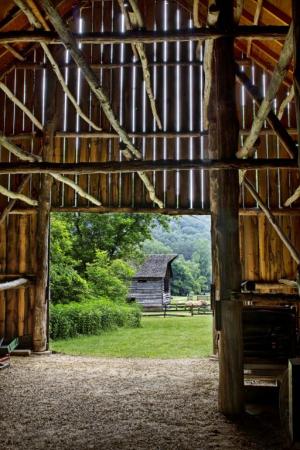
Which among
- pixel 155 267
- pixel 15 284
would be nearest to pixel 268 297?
pixel 15 284

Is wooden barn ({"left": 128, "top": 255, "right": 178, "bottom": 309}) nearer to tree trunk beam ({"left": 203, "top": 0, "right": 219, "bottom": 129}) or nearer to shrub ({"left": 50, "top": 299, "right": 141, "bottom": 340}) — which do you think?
shrub ({"left": 50, "top": 299, "right": 141, "bottom": 340})

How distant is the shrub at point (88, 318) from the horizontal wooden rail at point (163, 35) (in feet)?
38.2

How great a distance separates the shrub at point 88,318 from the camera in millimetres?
16484

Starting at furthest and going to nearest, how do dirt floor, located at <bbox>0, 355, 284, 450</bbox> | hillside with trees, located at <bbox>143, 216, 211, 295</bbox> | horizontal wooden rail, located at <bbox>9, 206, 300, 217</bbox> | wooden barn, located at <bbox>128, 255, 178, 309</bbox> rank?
hillside with trees, located at <bbox>143, 216, 211, 295</bbox> < wooden barn, located at <bbox>128, 255, 178, 309</bbox> < horizontal wooden rail, located at <bbox>9, 206, 300, 217</bbox> < dirt floor, located at <bbox>0, 355, 284, 450</bbox>

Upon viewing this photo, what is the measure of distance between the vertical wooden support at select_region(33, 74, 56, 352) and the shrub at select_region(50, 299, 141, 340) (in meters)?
5.39

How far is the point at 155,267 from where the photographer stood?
116 ft

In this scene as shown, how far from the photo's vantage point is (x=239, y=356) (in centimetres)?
564

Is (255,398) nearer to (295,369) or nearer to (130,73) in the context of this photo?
(295,369)

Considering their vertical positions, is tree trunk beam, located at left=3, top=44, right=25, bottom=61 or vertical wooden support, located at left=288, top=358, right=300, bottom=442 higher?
tree trunk beam, located at left=3, top=44, right=25, bottom=61

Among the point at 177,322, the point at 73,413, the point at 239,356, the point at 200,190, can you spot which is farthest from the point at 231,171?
the point at 177,322

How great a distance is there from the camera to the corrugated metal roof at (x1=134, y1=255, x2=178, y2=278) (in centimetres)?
3406

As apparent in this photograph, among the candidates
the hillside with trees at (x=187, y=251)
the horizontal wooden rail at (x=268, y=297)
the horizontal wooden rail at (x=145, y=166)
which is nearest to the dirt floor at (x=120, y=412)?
the horizontal wooden rail at (x=268, y=297)

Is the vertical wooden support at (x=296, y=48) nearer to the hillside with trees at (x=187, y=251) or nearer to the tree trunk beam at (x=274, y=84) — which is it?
the tree trunk beam at (x=274, y=84)

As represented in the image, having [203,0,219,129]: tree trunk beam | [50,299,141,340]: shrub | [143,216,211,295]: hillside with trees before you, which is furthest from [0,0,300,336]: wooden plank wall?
[143,216,211,295]: hillside with trees
